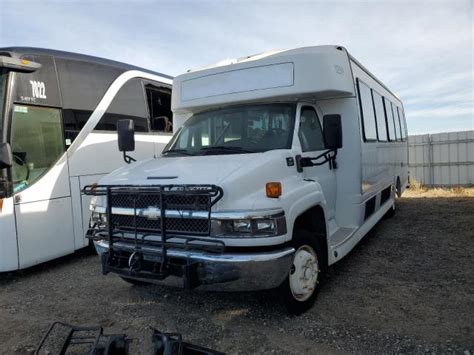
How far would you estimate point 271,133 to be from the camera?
460cm

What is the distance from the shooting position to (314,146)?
4.97 meters

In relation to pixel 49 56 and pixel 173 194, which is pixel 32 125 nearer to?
pixel 49 56

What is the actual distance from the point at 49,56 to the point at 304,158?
440 cm

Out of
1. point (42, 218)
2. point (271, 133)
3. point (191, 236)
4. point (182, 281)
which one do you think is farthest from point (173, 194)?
point (42, 218)

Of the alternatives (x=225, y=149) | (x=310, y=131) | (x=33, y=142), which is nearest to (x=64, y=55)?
(x=33, y=142)

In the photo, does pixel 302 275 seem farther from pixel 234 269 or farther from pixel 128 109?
pixel 128 109

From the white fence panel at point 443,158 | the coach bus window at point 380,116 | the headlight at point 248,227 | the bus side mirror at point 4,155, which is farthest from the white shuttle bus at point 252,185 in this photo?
the white fence panel at point 443,158

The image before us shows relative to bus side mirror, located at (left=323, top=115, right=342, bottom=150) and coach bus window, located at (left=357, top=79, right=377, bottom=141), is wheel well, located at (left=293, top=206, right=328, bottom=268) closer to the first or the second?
bus side mirror, located at (left=323, top=115, right=342, bottom=150)

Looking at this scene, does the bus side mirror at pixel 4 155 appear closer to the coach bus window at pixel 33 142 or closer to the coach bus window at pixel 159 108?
the coach bus window at pixel 33 142

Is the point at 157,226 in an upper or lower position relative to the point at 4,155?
lower

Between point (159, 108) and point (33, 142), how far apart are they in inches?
118

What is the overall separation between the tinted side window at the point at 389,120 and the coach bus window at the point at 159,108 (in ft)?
15.2

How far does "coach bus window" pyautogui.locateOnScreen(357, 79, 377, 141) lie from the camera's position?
5941 millimetres

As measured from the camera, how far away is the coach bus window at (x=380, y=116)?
7.26 metres
